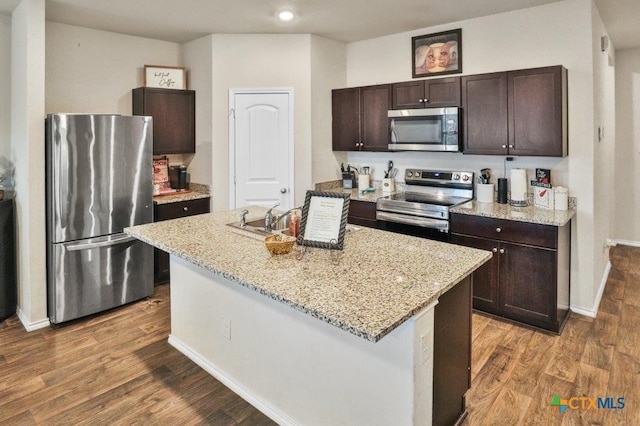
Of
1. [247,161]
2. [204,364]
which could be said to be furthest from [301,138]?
[204,364]

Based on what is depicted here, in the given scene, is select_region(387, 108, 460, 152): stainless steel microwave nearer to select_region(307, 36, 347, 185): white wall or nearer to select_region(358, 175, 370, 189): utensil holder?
select_region(358, 175, 370, 189): utensil holder

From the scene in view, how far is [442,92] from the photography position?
3838mm

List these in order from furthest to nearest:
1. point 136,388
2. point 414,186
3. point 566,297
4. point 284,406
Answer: point 414,186 → point 566,297 → point 136,388 → point 284,406

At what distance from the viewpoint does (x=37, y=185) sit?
323 centimetres

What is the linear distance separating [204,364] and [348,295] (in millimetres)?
1510

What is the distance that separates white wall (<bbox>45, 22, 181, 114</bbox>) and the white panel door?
1120 mm

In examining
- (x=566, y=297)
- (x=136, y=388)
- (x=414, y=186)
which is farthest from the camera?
(x=414, y=186)

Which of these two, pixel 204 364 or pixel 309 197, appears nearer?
pixel 309 197

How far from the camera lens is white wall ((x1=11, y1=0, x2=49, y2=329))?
316 cm

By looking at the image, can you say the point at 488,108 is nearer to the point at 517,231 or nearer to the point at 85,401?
the point at 517,231

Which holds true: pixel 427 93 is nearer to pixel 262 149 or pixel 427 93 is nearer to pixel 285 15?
pixel 285 15

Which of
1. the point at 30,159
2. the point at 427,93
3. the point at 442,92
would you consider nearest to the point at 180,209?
the point at 30,159

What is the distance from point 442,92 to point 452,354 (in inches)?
104

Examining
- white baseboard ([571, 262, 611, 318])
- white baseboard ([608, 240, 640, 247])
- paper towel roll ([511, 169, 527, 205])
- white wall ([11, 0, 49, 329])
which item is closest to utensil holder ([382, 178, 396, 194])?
paper towel roll ([511, 169, 527, 205])
